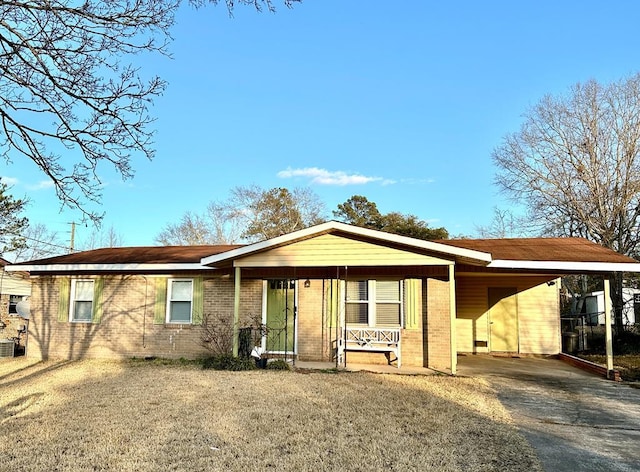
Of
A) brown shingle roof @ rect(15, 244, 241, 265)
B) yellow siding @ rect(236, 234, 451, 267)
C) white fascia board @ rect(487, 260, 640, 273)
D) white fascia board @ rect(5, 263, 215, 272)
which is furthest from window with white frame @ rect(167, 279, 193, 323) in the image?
white fascia board @ rect(487, 260, 640, 273)

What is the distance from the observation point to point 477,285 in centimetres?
1530

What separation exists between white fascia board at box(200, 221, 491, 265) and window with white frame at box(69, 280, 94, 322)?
432 cm

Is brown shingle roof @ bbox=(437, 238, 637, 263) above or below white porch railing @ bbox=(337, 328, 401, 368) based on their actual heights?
above

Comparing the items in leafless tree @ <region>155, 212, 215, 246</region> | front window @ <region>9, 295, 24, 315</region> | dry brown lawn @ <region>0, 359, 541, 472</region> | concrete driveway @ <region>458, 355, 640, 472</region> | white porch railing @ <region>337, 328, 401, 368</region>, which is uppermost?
leafless tree @ <region>155, 212, 215, 246</region>

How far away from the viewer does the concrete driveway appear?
16.9 ft

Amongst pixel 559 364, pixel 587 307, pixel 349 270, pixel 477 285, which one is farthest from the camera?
pixel 587 307

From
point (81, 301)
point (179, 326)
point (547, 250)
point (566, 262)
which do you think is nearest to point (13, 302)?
point (81, 301)

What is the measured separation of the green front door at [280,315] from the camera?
12.0 m

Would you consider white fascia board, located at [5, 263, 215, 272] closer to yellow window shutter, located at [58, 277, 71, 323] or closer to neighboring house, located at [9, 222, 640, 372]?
neighboring house, located at [9, 222, 640, 372]

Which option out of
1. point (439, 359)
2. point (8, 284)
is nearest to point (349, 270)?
point (439, 359)

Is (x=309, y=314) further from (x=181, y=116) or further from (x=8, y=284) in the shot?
(x=8, y=284)

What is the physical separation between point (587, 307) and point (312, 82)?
17464mm

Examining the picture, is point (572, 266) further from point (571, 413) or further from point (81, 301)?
point (81, 301)

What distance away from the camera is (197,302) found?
12.5m
